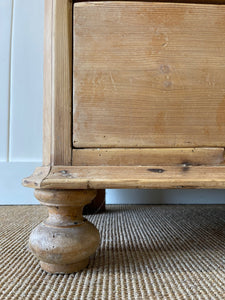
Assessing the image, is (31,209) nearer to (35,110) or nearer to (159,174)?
(35,110)

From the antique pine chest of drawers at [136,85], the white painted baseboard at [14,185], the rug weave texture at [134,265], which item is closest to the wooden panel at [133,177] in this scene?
the antique pine chest of drawers at [136,85]

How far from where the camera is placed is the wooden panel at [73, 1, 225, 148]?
1.36 feet

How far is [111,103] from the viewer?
42 cm

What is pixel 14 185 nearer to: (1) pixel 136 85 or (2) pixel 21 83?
(2) pixel 21 83

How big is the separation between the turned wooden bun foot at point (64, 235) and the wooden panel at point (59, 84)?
0.19ft

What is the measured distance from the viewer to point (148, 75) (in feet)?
1.38

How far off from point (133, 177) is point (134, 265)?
0.45ft

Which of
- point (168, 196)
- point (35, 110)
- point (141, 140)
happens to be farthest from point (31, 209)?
point (141, 140)

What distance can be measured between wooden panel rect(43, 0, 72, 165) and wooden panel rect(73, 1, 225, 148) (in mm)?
12

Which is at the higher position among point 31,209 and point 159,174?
point 159,174

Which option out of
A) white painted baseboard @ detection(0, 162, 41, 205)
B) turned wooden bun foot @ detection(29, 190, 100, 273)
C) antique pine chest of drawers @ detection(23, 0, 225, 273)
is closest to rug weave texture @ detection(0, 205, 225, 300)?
turned wooden bun foot @ detection(29, 190, 100, 273)

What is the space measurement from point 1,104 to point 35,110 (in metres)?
0.12

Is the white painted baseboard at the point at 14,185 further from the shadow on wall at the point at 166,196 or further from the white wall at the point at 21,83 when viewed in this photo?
the shadow on wall at the point at 166,196

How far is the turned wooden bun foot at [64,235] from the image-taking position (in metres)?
0.36
